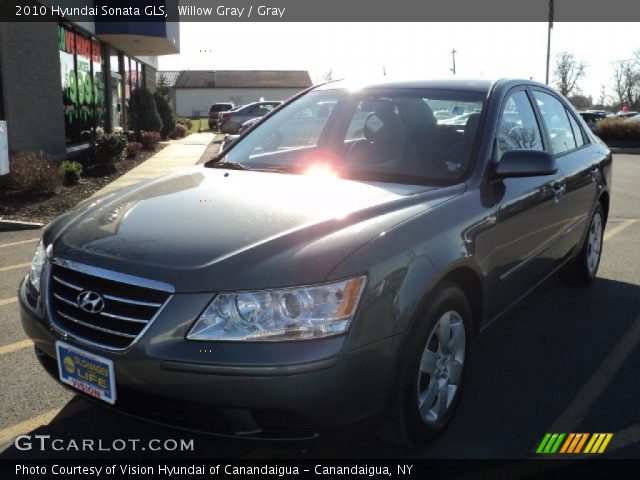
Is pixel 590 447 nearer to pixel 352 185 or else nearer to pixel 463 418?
pixel 463 418

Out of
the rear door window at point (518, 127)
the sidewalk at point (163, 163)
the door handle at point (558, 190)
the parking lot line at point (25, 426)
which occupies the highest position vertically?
the rear door window at point (518, 127)

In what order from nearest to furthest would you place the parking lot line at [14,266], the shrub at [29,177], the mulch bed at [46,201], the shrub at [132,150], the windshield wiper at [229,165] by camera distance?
1. the windshield wiper at [229,165]
2. the parking lot line at [14,266]
3. the mulch bed at [46,201]
4. the shrub at [29,177]
5. the shrub at [132,150]

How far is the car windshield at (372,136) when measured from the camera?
355 cm

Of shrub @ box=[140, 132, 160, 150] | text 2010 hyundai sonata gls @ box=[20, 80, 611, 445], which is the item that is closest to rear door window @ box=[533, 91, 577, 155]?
text 2010 hyundai sonata gls @ box=[20, 80, 611, 445]

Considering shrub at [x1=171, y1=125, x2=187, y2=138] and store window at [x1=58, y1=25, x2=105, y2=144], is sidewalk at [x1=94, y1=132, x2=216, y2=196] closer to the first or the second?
store window at [x1=58, y1=25, x2=105, y2=144]

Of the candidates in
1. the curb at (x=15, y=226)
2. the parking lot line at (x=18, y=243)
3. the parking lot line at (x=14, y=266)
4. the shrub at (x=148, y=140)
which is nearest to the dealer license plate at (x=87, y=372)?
the parking lot line at (x=14, y=266)

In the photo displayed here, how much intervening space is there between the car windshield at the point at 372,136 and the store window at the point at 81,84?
11.6 meters

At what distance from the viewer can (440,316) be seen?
280 centimetres

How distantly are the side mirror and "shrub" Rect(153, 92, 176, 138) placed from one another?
2257cm

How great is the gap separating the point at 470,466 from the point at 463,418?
0.43 metres

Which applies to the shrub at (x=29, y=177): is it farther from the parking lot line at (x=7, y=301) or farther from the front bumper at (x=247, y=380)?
the front bumper at (x=247, y=380)

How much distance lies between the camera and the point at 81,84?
54.1 feet

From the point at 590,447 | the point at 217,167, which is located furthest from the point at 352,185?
the point at 590,447

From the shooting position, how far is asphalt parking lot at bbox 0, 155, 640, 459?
2938mm
